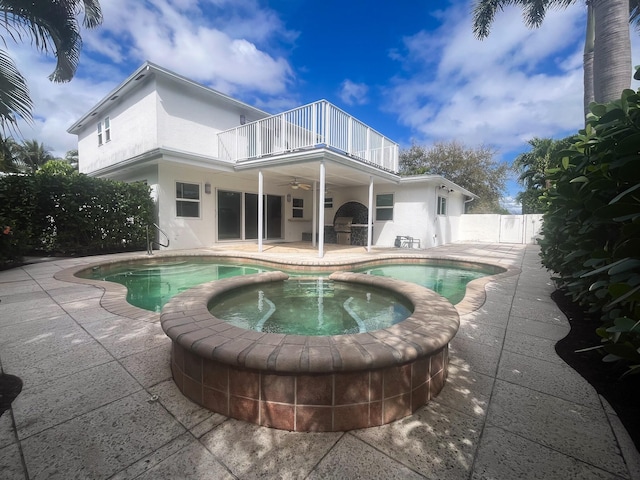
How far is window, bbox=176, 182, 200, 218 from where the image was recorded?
30.0 feet

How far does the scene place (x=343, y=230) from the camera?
12.6 meters

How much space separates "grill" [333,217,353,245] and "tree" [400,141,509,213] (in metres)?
11.4

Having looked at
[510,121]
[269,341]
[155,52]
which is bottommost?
[269,341]

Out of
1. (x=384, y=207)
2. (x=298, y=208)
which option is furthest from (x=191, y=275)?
(x=384, y=207)

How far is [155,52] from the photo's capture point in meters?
10.5

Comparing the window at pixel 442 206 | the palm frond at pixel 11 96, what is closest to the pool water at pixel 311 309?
the palm frond at pixel 11 96

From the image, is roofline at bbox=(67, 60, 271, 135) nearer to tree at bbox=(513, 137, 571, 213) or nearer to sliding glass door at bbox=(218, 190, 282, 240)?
sliding glass door at bbox=(218, 190, 282, 240)

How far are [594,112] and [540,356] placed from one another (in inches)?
81.9

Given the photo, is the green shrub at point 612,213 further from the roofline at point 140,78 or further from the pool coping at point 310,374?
the roofline at point 140,78

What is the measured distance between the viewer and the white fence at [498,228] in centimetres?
1528

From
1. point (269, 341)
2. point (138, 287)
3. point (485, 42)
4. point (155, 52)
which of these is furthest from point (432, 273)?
point (155, 52)

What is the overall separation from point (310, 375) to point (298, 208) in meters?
12.2

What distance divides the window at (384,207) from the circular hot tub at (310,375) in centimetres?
1051

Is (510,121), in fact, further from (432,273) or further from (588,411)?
(588,411)
